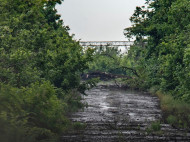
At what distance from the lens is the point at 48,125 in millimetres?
18109

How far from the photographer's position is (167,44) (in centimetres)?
2994

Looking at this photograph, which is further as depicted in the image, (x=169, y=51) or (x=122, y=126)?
(x=169, y=51)

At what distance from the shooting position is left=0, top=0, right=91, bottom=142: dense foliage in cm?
1585

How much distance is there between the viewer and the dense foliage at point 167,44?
87.9 ft

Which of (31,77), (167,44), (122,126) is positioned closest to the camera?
(31,77)

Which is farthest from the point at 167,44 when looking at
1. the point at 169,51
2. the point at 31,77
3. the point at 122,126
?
the point at 31,77

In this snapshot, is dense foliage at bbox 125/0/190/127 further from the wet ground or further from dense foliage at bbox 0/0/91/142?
dense foliage at bbox 0/0/91/142

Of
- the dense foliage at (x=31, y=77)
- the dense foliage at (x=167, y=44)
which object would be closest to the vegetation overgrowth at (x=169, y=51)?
the dense foliage at (x=167, y=44)

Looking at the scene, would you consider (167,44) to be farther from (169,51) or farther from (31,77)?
(31,77)

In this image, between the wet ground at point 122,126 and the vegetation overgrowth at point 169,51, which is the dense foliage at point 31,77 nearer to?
the wet ground at point 122,126

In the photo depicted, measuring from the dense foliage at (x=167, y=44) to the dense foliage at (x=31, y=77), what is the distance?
6.69 m

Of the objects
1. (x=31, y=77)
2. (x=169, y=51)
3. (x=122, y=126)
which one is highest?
(x=169, y=51)

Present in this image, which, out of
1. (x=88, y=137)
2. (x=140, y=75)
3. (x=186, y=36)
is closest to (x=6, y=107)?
(x=88, y=137)

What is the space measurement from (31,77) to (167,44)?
12057 mm
